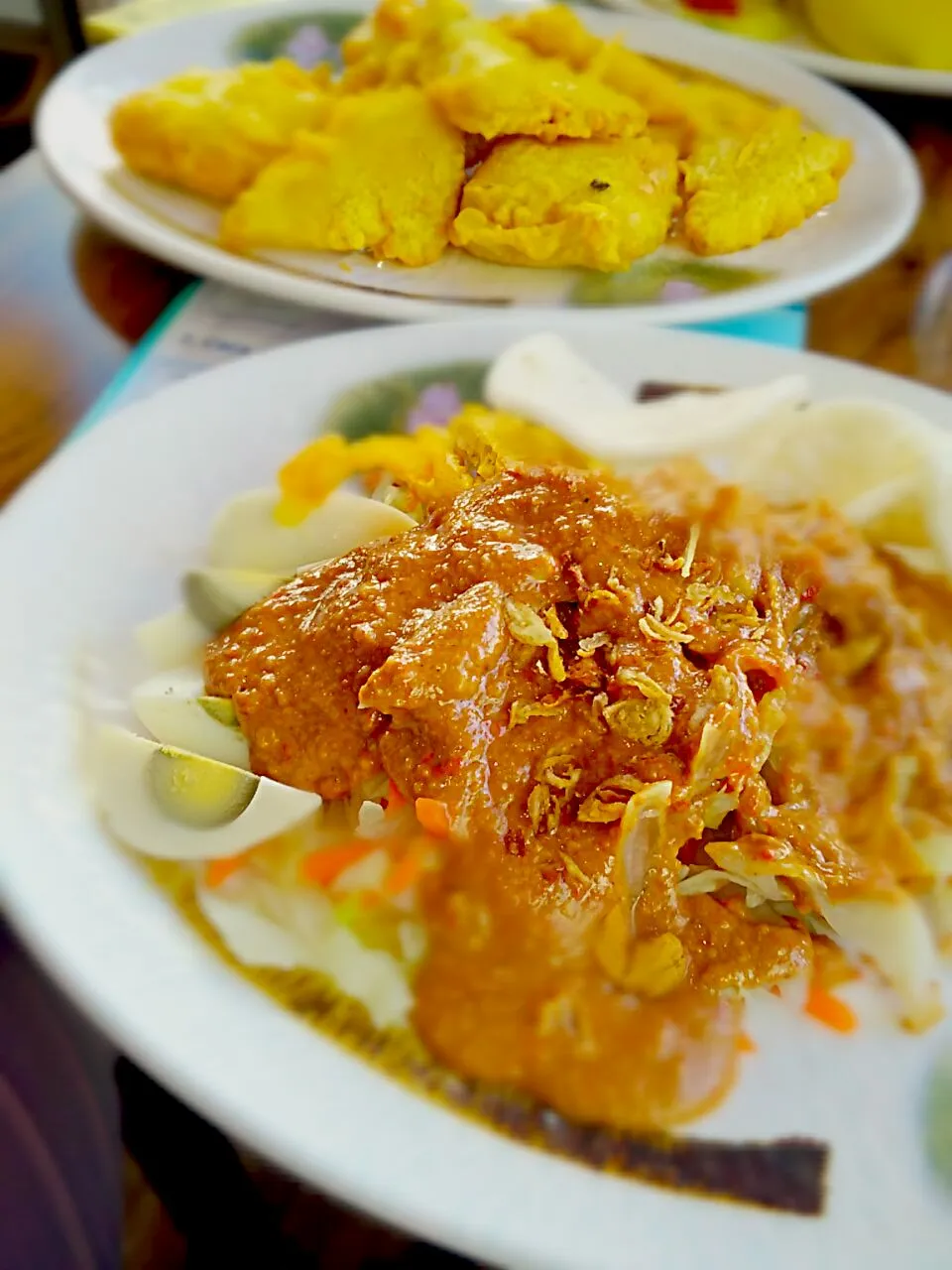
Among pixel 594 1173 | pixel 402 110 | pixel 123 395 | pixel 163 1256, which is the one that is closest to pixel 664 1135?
pixel 594 1173

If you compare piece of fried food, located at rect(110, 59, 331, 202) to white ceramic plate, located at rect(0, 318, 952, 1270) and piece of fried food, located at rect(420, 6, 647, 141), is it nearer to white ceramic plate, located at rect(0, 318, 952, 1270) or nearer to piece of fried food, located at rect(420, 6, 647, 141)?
piece of fried food, located at rect(420, 6, 647, 141)

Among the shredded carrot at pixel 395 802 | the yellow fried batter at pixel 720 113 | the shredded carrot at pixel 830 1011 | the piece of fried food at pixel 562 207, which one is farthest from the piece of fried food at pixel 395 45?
the shredded carrot at pixel 830 1011

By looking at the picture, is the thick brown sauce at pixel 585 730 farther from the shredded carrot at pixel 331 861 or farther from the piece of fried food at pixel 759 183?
the piece of fried food at pixel 759 183

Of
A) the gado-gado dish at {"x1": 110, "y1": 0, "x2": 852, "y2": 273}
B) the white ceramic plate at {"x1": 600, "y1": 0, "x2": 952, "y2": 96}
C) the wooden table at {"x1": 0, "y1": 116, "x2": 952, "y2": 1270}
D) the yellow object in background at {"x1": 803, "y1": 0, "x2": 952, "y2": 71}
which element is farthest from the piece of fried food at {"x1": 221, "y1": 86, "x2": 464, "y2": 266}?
the yellow object in background at {"x1": 803, "y1": 0, "x2": 952, "y2": 71}

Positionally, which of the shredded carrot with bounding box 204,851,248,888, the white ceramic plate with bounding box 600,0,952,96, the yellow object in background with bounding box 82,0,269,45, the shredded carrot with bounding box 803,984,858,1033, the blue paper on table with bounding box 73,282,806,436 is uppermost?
the yellow object in background with bounding box 82,0,269,45

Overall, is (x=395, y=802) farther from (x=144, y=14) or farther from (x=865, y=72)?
(x=144, y=14)
